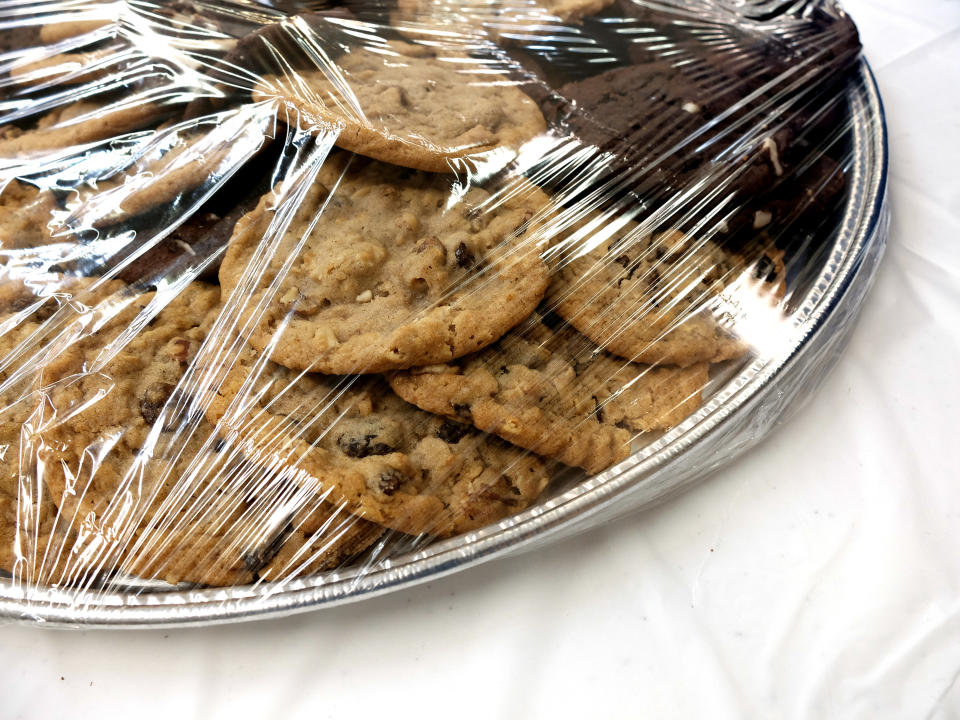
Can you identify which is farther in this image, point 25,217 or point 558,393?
point 25,217

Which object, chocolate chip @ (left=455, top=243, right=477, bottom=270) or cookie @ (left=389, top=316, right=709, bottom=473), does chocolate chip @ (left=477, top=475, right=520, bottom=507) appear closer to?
cookie @ (left=389, top=316, right=709, bottom=473)

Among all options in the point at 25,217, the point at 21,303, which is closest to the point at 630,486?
the point at 21,303

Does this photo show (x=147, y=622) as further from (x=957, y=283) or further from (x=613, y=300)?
(x=957, y=283)

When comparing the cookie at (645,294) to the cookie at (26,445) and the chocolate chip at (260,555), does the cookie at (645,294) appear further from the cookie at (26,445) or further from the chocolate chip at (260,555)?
the cookie at (26,445)

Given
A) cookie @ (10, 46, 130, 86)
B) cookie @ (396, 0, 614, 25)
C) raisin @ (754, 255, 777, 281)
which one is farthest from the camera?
cookie @ (396, 0, 614, 25)

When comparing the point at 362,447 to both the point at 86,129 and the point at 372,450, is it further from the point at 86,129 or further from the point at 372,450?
the point at 86,129

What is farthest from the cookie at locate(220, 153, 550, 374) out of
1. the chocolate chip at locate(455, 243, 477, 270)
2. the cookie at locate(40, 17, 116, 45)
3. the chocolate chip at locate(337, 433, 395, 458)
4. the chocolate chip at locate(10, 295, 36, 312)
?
the cookie at locate(40, 17, 116, 45)
